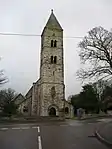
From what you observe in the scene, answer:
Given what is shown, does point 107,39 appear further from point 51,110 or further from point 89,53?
point 51,110

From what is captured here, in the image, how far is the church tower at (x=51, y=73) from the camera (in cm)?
6919

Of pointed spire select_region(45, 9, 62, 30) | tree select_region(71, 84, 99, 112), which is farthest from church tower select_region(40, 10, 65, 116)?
tree select_region(71, 84, 99, 112)

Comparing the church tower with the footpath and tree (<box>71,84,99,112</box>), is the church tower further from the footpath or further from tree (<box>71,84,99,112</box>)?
the footpath

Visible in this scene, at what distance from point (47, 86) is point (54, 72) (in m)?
4.34

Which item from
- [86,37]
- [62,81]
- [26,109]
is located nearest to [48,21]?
[62,81]

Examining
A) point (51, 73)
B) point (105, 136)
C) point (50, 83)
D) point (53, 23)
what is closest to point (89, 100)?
point (50, 83)

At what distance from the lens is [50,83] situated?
70.4 m

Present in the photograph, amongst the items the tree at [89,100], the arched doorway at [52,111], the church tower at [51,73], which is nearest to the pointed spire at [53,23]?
the church tower at [51,73]

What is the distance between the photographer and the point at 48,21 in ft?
260

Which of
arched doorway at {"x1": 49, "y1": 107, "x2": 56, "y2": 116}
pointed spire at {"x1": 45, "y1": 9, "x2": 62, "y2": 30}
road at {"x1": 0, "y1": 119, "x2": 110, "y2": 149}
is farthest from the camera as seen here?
pointed spire at {"x1": 45, "y1": 9, "x2": 62, "y2": 30}

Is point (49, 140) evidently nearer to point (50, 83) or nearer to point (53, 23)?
point (50, 83)

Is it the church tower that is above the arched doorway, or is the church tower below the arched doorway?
above

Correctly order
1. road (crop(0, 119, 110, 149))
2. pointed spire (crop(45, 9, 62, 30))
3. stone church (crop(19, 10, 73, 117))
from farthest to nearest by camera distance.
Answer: pointed spire (crop(45, 9, 62, 30)) → stone church (crop(19, 10, 73, 117)) → road (crop(0, 119, 110, 149))

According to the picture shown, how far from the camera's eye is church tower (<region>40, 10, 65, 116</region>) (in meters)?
69.2
